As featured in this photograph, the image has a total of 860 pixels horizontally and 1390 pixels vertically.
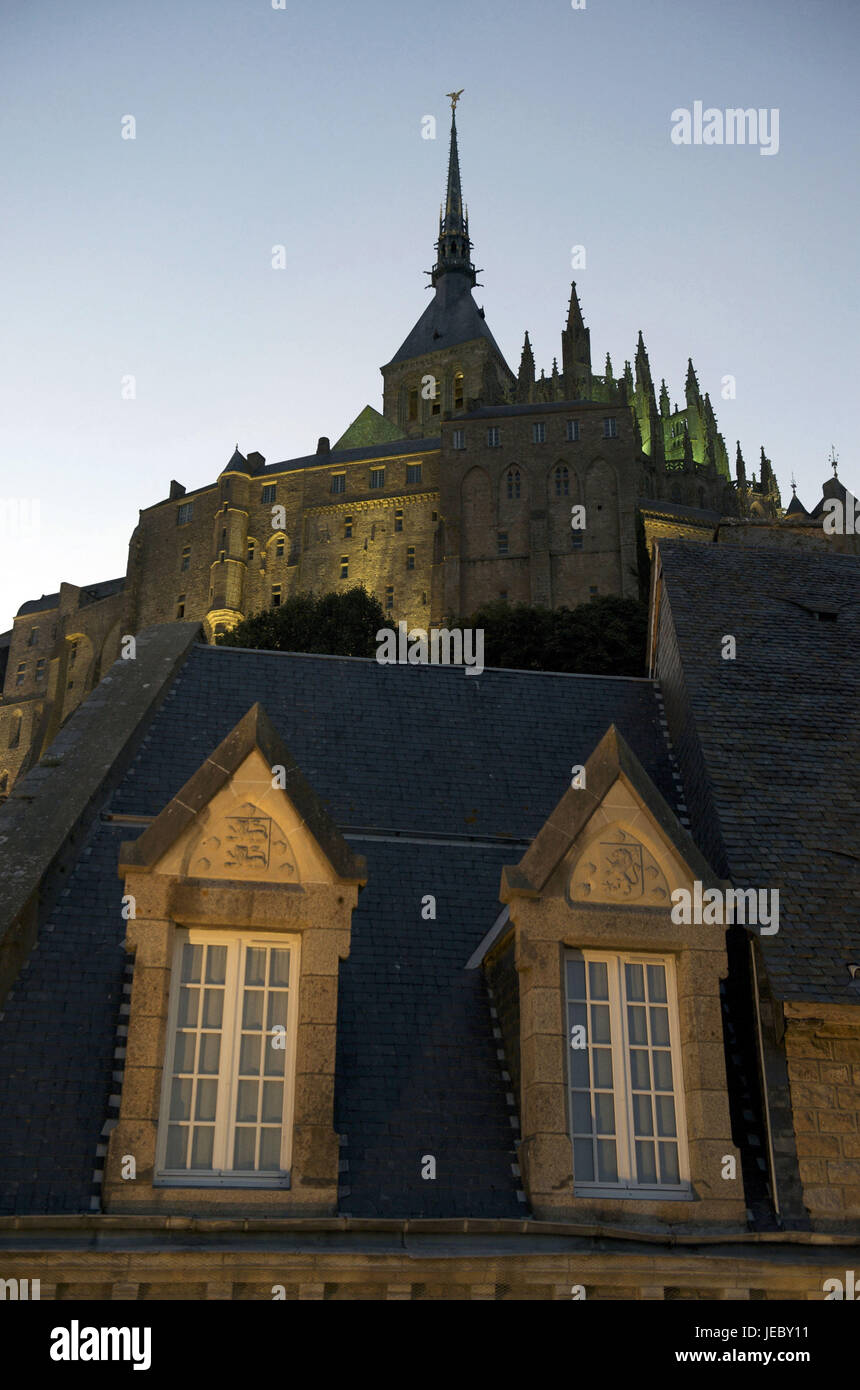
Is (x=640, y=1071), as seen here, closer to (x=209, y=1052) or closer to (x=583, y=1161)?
(x=583, y=1161)

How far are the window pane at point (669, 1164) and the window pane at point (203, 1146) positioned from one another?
9.15ft

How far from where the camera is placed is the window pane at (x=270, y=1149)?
26.6 ft

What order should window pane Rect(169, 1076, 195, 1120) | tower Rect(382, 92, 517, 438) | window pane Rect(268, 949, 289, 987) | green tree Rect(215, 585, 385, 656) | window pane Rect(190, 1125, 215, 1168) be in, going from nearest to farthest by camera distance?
window pane Rect(190, 1125, 215, 1168) → window pane Rect(169, 1076, 195, 1120) → window pane Rect(268, 949, 289, 987) → green tree Rect(215, 585, 385, 656) → tower Rect(382, 92, 517, 438)

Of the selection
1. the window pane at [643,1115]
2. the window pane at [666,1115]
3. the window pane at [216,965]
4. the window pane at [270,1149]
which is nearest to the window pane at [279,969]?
the window pane at [216,965]

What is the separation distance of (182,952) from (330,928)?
0.96 meters

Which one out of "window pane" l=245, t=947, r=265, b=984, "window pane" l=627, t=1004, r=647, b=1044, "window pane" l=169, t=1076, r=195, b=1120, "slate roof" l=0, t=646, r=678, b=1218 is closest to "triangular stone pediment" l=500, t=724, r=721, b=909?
"window pane" l=627, t=1004, r=647, b=1044

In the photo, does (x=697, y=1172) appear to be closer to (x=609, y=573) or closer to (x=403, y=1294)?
(x=403, y=1294)

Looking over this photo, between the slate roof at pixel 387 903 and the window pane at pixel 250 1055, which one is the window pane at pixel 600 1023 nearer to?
the slate roof at pixel 387 903

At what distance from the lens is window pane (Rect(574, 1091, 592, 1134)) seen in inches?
333

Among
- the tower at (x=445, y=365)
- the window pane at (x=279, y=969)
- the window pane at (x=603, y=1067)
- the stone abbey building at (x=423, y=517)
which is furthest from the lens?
the tower at (x=445, y=365)

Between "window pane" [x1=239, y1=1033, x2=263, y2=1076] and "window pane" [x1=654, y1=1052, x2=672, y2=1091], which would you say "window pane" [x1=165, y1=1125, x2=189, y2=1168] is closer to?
"window pane" [x1=239, y1=1033, x2=263, y2=1076]

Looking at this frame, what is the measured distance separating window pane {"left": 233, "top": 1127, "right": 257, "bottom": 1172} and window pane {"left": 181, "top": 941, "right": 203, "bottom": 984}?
1006 mm

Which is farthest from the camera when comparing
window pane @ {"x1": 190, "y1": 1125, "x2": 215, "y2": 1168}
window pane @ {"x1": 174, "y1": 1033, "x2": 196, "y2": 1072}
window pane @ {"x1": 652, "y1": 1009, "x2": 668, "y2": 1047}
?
window pane @ {"x1": 652, "y1": 1009, "x2": 668, "y2": 1047}

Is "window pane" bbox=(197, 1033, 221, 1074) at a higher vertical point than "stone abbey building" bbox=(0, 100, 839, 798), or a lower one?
lower
